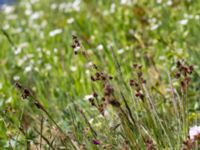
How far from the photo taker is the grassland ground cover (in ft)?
6.62

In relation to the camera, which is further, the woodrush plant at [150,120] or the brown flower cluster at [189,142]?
the woodrush plant at [150,120]

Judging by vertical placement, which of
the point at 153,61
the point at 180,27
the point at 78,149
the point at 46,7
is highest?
the point at 46,7

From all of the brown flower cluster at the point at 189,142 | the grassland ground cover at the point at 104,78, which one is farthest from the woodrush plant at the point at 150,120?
the brown flower cluster at the point at 189,142

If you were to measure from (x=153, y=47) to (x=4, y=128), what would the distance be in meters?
1.80

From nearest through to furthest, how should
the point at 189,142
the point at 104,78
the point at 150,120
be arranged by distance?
the point at 189,142
the point at 104,78
the point at 150,120

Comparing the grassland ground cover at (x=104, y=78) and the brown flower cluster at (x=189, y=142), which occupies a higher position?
the grassland ground cover at (x=104, y=78)

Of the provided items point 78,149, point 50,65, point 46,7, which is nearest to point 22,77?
point 50,65

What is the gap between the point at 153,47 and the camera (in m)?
3.95

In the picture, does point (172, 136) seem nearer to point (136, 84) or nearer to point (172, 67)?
point (136, 84)

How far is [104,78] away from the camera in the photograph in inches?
75.7

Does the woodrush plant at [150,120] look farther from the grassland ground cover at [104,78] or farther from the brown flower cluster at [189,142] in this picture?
the brown flower cluster at [189,142]

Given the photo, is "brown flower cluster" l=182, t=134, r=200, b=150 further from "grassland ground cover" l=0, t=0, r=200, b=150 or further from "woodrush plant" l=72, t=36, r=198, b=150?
"woodrush plant" l=72, t=36, r=198, b=150

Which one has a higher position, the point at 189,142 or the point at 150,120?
the point at 150,120

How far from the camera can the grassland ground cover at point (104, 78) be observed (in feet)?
6.62
